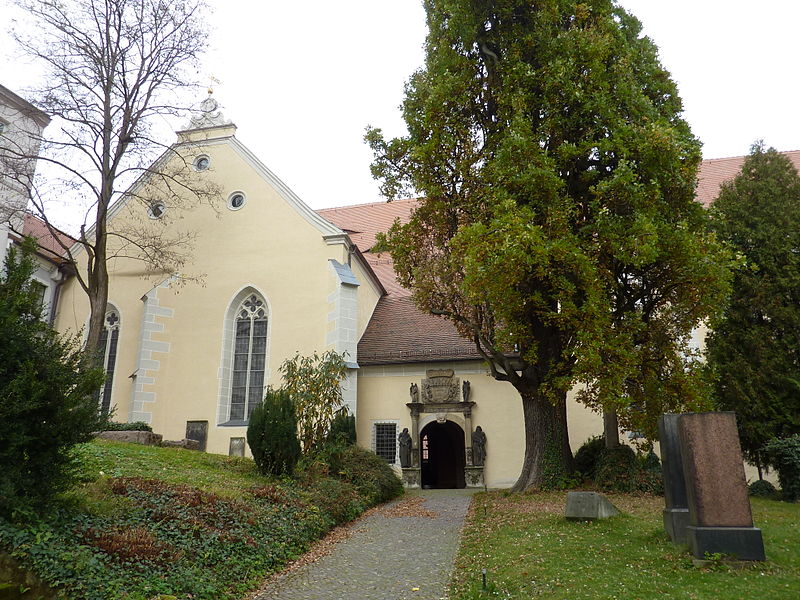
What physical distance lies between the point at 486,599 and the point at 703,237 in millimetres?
8993

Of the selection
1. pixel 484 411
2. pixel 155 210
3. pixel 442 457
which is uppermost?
pixel 155 210

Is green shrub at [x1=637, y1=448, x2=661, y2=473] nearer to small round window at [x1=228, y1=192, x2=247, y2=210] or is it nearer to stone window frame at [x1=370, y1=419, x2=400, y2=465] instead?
stone window frame at [x1=370, y1=419, x2=400, y2=465]

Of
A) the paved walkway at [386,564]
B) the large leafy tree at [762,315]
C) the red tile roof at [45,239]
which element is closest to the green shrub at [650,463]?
the large leafy tree at [762,315]

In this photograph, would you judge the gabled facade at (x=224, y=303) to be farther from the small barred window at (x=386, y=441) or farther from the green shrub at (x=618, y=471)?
the green shrub at (x=618, y=471)

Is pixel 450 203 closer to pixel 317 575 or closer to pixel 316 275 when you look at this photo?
pixel 316 275

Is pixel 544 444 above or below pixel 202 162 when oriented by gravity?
below

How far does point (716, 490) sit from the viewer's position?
22.8 feet

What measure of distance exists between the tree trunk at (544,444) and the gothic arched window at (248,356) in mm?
8595

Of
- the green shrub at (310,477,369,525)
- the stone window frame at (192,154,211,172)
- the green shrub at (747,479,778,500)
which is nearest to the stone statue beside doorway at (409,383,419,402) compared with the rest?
the green shrub at (310,477,369,525)

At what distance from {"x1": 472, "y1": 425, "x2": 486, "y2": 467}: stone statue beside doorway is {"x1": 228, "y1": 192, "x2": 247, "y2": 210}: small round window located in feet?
33.9

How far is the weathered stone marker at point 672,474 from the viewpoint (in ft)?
25.4

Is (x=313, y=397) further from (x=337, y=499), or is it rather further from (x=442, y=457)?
(x=442, y=457)

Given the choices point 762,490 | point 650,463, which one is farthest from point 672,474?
point 762,490

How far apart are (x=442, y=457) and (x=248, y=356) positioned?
870cm
